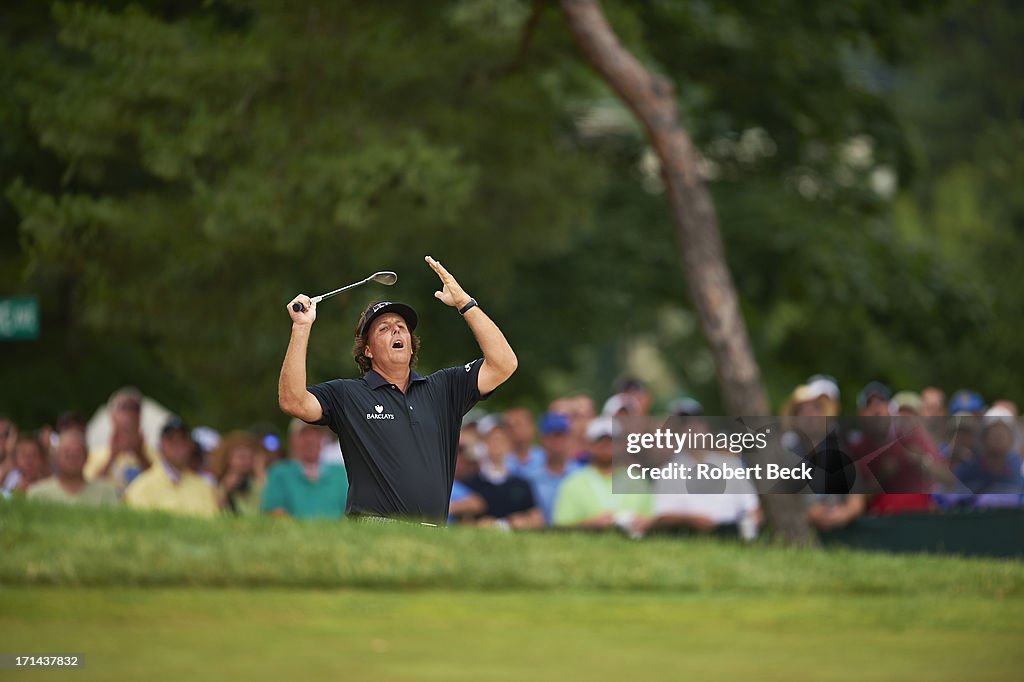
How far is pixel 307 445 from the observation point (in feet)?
37.5

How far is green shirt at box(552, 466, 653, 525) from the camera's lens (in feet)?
35.4

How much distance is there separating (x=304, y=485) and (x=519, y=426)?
8.32 feet

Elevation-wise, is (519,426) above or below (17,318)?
below

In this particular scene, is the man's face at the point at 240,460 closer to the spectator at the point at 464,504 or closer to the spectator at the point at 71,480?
A: the spectator at the point at 71,480

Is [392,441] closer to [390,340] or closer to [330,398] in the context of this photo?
[330,398]

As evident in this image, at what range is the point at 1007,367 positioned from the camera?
29.6m

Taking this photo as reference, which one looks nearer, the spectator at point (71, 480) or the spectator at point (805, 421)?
the spectator at point (71, 480)

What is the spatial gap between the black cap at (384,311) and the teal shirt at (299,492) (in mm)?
4588

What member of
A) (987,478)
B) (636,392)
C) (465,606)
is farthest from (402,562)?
(636,392)

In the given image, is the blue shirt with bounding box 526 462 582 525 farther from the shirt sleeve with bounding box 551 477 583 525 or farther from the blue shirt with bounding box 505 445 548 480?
the shirt sleeve with bounding box 551 477 583 525

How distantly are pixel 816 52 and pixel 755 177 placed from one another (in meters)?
1.97

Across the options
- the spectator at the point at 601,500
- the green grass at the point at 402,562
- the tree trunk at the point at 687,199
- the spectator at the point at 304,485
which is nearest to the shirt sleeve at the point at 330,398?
the green grass at the point at 402,562

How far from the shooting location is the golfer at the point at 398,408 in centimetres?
646

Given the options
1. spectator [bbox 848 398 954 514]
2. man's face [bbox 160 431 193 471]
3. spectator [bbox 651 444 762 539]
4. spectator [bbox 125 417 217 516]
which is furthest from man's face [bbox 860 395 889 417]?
man's face [bbox 160 431 193 471]
